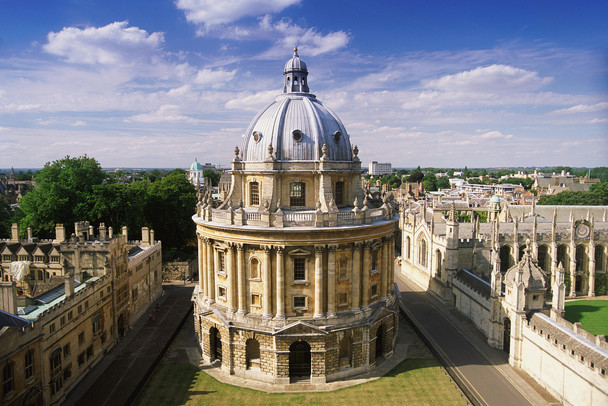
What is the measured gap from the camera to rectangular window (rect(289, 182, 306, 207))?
3609cm

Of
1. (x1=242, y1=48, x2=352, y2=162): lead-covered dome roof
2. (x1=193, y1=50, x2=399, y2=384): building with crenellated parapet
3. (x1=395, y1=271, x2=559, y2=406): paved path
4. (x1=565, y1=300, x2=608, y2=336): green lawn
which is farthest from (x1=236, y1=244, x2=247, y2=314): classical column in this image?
(x1=565, y1=300, x2=608, y2=336): green lawn

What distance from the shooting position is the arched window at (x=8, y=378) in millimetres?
24152

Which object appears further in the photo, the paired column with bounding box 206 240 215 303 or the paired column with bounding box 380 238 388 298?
the paired column with bounding box 380 238 388 298

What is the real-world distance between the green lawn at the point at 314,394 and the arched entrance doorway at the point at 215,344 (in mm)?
2191

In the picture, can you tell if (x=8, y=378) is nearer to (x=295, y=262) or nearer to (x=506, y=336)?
(x=295, y=262)

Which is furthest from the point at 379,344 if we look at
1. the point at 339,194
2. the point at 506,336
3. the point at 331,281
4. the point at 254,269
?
the point at 339,194

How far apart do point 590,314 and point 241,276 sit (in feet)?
135

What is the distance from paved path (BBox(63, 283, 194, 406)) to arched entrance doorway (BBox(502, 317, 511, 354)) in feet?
102

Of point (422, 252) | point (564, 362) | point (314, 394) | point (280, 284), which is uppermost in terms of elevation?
point (280, 284)

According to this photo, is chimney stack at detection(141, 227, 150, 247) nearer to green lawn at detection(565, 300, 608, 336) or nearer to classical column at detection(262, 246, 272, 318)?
classical column at detection(262, 246, 272, 318)

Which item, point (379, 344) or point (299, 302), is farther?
point (379, 344)

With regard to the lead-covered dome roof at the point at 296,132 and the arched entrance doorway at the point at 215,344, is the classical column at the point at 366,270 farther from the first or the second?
the arched entrance doorway at the point at 215,344

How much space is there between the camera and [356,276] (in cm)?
3431

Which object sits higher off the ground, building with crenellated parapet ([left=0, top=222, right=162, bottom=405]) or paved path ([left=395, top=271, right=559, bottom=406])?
building with crenellated parapet ([left=0, top=222, right=162, bottom=405])
